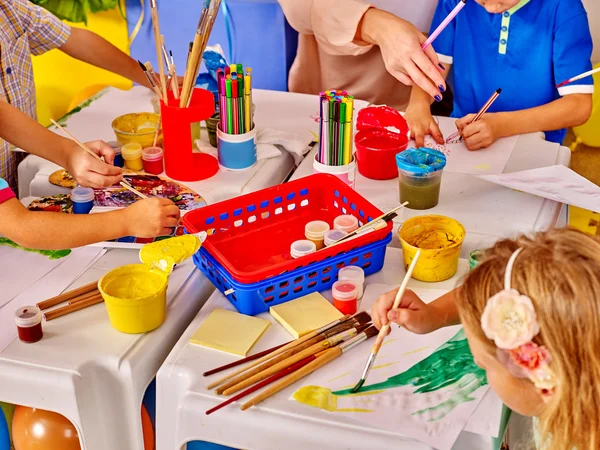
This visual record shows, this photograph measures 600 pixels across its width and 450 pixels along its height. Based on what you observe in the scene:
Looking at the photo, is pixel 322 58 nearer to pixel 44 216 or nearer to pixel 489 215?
pixel 489 215

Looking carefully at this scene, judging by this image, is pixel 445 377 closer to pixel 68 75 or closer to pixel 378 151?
pixel 378 151

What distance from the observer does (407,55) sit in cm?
142

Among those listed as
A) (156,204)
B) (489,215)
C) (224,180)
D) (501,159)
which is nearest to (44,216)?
(156,204)

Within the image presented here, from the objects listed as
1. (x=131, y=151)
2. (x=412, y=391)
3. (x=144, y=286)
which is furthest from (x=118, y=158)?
(x=412, y=391)

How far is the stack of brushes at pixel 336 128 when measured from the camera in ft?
4.31

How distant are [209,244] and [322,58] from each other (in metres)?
1.08

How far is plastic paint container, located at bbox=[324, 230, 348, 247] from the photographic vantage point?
3.91 ft

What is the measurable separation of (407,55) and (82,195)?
659 millimetres

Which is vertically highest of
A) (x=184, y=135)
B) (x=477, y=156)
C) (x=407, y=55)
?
(x=407, y=55)

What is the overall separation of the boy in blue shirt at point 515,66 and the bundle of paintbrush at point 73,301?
2.56 feet

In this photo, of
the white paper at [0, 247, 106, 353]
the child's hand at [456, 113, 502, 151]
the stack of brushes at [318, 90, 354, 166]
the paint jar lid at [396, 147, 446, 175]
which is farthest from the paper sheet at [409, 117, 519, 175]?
the white paper at [0, 247, 106, 353]

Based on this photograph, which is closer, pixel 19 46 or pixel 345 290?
pixel 345 290

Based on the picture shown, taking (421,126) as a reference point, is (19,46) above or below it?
A: above

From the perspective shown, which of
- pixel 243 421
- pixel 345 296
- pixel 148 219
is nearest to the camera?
pixel 243 421
